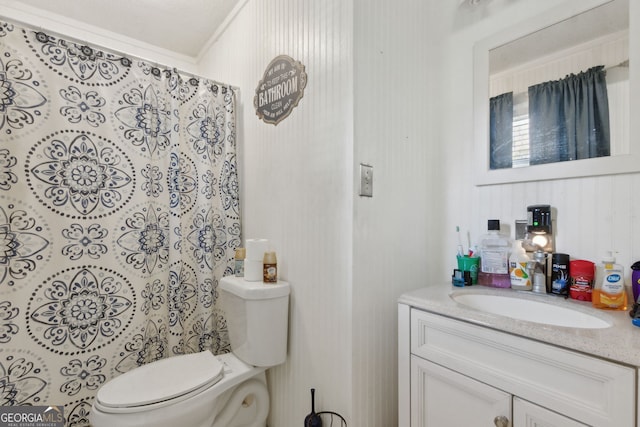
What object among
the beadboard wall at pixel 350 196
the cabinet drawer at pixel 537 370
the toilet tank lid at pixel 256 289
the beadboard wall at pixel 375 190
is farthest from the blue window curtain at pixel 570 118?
the toilet tank lid at pixel 256 289

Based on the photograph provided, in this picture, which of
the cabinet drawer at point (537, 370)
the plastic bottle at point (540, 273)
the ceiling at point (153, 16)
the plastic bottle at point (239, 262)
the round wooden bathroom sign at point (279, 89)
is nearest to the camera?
the cabinet drawer at point (537, 370)

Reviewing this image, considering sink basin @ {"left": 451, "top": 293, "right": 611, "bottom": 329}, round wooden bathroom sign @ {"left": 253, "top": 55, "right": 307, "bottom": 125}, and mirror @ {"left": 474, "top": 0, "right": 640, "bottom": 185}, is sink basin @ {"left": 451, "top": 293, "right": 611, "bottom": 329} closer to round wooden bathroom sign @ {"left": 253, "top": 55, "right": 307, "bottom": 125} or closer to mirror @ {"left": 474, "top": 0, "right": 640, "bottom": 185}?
mirror @ {"left": 474, "top": 0, "right": 640, "bottom": 185}

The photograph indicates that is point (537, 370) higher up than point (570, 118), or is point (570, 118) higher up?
point (570, 118)

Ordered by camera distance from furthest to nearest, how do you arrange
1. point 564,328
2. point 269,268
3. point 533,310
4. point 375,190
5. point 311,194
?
point 269,268 → point 311,194 → point 375,190 → point 533,310 → point 564,328

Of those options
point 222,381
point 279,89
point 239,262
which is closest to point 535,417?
point 222,381

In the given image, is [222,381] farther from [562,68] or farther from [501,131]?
[562,68]

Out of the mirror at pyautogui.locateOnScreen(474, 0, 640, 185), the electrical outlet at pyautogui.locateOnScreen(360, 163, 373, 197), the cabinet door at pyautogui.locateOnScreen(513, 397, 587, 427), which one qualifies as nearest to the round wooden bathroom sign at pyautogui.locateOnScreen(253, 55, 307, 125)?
the electrical outlet at pyautogui.locateOnScreen(360, 163, 373, 197)

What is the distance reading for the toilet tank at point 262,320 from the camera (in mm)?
1262

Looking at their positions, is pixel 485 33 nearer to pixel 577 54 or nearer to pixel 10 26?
pixel 577 54

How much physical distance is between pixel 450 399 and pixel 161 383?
1.07 metres

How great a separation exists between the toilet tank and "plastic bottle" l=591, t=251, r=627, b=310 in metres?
1.08

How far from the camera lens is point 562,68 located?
41.4 inches

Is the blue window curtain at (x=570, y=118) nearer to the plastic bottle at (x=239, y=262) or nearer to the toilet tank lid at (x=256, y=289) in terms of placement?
the toilet tank lid at (x=256, y=289)

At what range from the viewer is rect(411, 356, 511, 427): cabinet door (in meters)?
0.78
